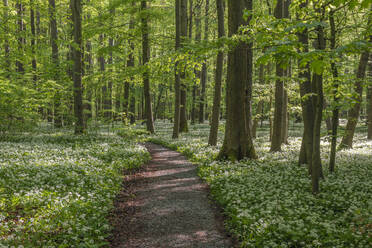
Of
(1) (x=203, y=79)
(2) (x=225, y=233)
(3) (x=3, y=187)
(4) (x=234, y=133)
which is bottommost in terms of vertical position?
(2) (x=225, y=233)

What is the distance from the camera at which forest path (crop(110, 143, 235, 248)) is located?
539cm

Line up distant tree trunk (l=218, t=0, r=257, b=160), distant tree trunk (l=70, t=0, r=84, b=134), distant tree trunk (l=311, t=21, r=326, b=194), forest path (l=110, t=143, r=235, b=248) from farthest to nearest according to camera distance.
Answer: distant tree trunk (l=70, t=0, r=84, b=134) → distant tree trunk (l=218, t=0, r=257, b=160) → distant tree trunk (l=311, t=21, r=326, b=194) → forest path (l=110, t=143, r=235, b=248)

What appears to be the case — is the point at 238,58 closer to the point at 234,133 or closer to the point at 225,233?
the point at 234,133

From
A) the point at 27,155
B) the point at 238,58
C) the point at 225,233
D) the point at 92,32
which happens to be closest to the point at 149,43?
the point at 92,32

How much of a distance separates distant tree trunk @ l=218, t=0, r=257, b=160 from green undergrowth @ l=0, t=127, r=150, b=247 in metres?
4.85

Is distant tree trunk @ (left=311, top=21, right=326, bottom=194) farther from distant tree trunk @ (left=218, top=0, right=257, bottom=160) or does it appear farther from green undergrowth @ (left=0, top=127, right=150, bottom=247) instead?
green undergrowth @ (left=0, top=127, right=150, bottom=247)

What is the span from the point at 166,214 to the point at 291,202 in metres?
3.27

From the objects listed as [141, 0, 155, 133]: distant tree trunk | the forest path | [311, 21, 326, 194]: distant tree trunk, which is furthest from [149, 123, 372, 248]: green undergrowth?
[141, 0, 155, 133]: distant tree trunk

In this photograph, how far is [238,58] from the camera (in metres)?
11.1

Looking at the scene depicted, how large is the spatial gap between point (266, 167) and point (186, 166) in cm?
367

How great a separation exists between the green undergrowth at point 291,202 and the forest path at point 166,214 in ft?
1.53

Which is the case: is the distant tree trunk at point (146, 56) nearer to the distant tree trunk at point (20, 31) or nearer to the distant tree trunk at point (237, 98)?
the distant tree trunk at point (237, 98)

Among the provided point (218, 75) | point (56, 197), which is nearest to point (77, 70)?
point (218, 75)

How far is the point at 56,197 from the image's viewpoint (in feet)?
19.7
